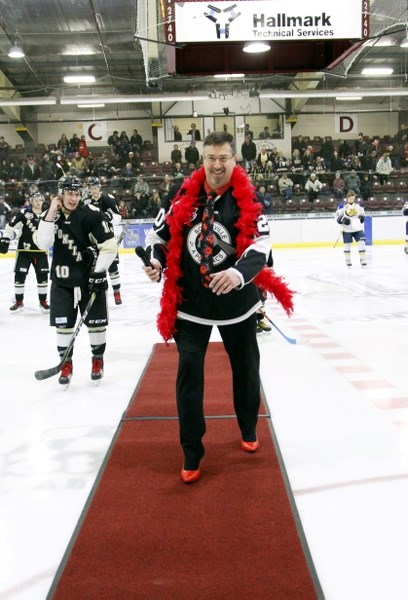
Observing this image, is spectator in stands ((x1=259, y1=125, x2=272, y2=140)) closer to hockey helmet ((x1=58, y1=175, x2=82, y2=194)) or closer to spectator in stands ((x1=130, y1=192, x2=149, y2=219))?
spectator in stands ((x1=130, y1=192, x2=149, y2=219))

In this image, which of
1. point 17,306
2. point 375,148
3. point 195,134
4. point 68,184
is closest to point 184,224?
point 68,184

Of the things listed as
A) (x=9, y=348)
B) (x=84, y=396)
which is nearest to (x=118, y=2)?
(x=9, y=348)

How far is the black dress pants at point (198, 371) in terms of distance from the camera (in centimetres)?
235

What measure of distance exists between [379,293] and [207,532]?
6108 millimetres

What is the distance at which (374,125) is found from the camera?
72.9 ft

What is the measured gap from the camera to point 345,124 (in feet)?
72.2

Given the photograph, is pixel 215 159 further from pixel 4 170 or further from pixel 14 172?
pixel 4 170

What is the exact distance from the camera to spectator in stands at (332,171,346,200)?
15664 millimetres

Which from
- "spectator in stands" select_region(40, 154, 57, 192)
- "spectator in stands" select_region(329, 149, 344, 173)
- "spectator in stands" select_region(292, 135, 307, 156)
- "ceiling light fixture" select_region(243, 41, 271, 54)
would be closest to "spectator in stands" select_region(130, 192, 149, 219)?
"spectator in stands" select_region(40, 154, 57, 192)

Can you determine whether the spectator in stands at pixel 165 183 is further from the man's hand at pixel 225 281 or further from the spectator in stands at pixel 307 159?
the man's hand at pixel 225 281

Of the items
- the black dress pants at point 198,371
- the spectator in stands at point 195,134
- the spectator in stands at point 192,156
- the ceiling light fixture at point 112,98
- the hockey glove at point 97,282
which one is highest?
the ceiling light fixture at point 112,98

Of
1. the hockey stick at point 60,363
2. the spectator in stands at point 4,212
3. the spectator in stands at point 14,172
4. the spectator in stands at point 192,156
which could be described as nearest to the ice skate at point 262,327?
the hockey stick at point 60,363

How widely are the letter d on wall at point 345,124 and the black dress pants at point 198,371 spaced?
2119 cm

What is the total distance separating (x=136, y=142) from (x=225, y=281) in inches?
754
